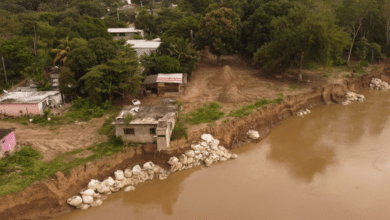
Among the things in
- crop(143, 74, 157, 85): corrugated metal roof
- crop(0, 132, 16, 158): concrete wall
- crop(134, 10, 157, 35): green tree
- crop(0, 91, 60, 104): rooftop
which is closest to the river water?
crop(0, 132, 16, 158): concrete wall

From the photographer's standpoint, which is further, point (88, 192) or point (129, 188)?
point (129, 188)

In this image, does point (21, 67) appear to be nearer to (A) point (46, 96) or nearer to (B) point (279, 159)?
(A) point (46, 96)

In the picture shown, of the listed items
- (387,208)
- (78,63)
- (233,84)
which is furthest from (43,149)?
(387,208)

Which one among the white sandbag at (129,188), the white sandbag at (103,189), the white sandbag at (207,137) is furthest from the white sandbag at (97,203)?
the white sandbag at (207,137)

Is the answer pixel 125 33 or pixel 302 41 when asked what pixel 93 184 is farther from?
pixel 125 33

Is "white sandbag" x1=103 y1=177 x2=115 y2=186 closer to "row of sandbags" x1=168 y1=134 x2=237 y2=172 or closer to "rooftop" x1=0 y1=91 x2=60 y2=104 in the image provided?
"row of sandbags" x1=168 y1=134 x2=237 y2=172

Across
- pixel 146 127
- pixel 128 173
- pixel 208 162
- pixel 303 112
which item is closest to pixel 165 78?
pixel 146 127
